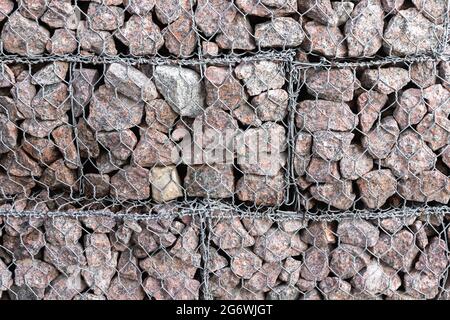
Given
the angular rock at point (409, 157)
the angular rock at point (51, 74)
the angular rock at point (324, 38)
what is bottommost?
the angular rock at point (409, 157)

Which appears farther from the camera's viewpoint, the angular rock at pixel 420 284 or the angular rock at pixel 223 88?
the angular rock at pixel 420 284

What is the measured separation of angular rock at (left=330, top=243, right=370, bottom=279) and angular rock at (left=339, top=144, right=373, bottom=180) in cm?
25

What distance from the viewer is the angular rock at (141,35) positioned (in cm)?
166

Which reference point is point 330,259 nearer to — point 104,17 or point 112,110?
point 112,110

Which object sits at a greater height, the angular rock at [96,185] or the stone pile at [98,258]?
the angular rock at [96,185]

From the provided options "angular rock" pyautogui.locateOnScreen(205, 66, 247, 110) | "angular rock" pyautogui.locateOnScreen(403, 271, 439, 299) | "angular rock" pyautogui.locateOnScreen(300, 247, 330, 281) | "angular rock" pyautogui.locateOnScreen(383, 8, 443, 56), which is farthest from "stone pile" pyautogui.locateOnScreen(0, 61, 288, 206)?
"angular rock" pyautogui.locateOnScreen(403, 271, 439, 299)

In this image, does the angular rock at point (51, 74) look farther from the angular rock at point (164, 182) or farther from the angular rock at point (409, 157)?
the angular rock at point (409, 157)

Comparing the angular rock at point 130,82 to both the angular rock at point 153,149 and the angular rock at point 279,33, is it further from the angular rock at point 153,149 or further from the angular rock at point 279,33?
the angular rock at point 279,33

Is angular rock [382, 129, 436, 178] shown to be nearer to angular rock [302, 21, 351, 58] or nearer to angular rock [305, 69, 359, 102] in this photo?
angular rock [305, 69, 359, 102]

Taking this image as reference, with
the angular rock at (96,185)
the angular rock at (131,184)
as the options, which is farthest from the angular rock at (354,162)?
the angular rock at (96,185)

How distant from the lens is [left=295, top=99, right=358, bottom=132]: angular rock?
1705mm

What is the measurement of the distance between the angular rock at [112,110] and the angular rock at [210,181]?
0.25 metres

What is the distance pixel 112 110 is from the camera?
5.60ft
